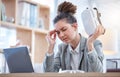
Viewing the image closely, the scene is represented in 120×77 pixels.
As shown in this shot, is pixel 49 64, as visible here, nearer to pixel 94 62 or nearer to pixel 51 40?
pixel 51 40

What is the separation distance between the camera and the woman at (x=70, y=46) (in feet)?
3.66

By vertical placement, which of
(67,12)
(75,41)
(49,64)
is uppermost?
(67,12)

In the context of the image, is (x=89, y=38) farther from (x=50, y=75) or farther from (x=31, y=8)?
(x=31, y=8)

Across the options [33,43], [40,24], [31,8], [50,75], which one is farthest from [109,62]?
[40,24]

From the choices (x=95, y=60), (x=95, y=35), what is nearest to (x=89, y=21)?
(x=95, y=35)

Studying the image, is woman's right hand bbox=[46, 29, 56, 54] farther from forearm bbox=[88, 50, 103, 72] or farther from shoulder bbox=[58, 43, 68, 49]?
forearm bbox=[88, 50, 103, 72]

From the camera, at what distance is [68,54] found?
1251 millimetres

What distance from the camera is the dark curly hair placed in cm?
120

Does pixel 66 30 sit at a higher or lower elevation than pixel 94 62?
higher

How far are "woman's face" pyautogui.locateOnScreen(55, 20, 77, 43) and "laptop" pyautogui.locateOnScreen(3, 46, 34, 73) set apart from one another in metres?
0.18

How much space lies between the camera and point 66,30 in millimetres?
1192

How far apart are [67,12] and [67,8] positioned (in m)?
0.02

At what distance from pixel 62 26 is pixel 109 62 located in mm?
270

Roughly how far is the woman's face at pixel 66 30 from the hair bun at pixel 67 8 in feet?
0.18
